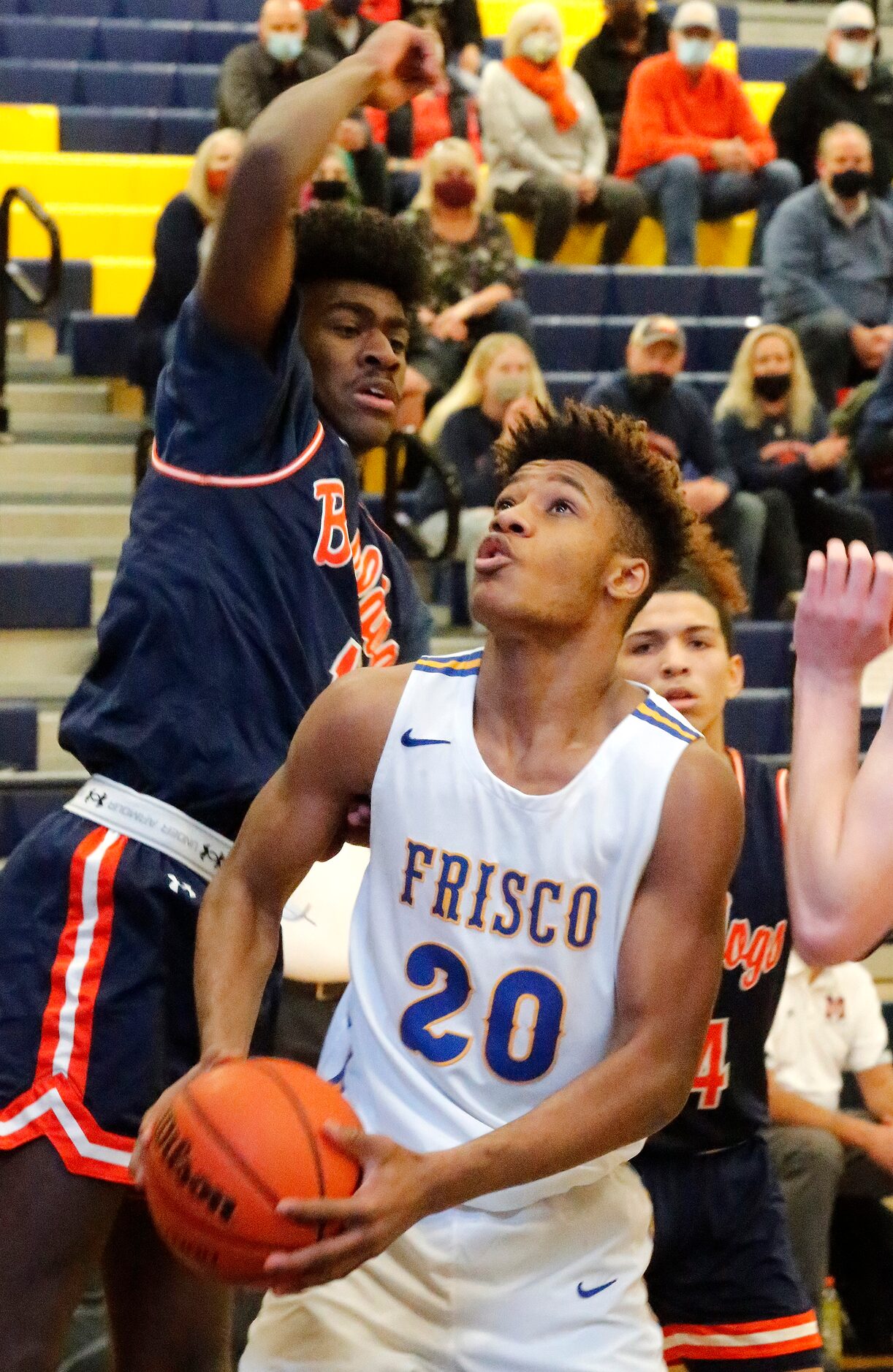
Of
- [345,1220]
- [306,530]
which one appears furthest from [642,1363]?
[306,530]

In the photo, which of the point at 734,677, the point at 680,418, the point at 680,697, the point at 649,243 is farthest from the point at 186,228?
the point at 680,697

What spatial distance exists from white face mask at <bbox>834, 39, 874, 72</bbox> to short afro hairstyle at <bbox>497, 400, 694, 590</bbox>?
7.92m

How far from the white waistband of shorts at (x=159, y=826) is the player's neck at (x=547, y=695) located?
56 cm

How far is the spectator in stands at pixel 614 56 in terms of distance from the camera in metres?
9.94

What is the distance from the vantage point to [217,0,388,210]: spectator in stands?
802 cm

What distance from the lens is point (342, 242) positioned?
3.19 m

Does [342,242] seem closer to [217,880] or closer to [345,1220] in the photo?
[217,880]

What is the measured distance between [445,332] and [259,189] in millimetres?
4862

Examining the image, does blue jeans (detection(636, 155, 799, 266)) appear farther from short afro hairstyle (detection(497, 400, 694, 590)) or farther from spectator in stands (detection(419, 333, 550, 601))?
short afro hairstyle (detection(497, 400, 694, 590))

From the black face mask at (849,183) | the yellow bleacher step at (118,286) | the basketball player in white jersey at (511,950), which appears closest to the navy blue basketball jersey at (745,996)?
the basketball player in white jersey at (511,950)

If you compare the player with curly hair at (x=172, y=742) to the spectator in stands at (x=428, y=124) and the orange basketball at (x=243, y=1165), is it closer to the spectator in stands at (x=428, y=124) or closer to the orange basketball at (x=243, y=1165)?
the orange basketball at (x=243, y=1165)

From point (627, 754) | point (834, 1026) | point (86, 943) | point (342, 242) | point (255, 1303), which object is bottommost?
point (255, 1303)

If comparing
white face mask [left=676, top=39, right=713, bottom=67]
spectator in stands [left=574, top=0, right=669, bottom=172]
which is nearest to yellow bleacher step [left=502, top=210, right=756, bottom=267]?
spectator in stands [left=574, top=0, right=669, bottom=172]

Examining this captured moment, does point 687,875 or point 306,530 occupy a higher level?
point 306,530
